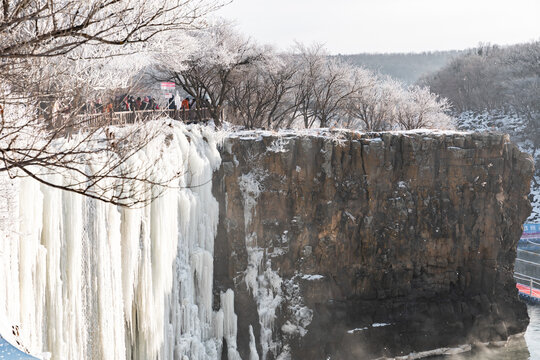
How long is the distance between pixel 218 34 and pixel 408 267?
1335cm

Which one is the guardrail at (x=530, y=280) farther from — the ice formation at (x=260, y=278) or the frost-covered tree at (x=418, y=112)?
the ice formation at (x=260, y=278)

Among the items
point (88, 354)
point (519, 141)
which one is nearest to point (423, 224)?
point (88, 354)

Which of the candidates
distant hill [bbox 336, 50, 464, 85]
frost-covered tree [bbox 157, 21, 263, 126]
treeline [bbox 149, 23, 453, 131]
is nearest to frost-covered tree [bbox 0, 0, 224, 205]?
treeline [bbox 149, 23, 453, 131]

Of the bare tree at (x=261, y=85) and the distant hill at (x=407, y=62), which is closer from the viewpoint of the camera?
the bare tree at (x=261, y=85)

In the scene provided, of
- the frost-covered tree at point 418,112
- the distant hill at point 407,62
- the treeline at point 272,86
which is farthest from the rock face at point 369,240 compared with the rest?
the distant hill at point 407,62

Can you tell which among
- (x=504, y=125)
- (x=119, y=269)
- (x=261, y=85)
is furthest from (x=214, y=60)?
(x=504, y=125)

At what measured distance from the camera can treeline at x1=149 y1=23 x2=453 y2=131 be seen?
83.9 ft

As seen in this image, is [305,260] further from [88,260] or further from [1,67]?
[1,67]

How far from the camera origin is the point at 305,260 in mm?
20156

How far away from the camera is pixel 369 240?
70.2ft

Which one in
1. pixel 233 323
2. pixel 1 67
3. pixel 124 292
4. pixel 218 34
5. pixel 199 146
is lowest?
pixel 233 323

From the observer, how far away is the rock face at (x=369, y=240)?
63.6 feet

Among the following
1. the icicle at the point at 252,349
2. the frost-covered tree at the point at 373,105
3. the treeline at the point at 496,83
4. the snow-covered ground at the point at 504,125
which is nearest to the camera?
the icicle at the point at 252,349

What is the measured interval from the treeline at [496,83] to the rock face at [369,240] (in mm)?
31851
